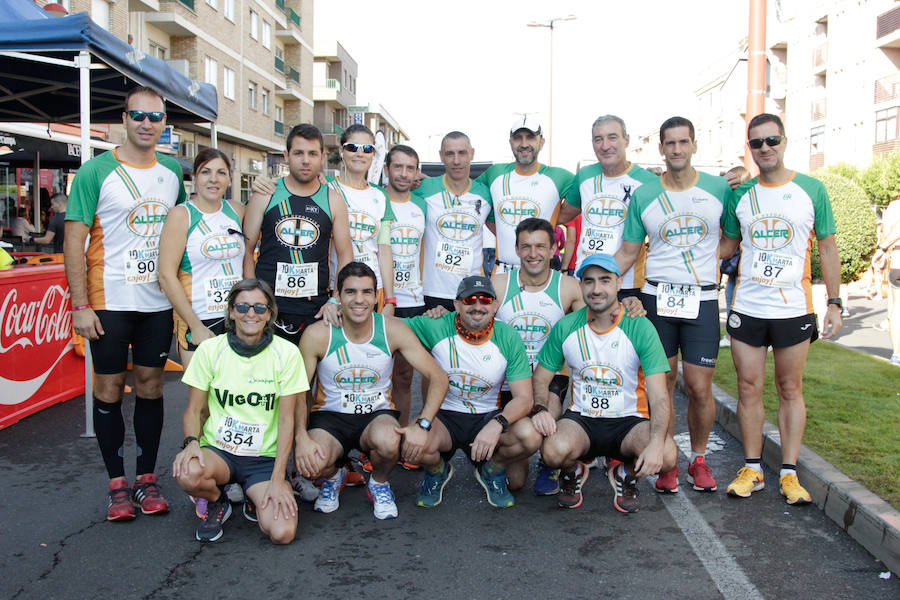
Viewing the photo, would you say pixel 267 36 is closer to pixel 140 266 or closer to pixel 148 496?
pixel 140 266

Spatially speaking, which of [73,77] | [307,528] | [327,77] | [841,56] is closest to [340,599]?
[307,528]

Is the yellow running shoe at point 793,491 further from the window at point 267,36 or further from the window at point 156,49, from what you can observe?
the window at point 267,36

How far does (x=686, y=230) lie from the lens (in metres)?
5.03

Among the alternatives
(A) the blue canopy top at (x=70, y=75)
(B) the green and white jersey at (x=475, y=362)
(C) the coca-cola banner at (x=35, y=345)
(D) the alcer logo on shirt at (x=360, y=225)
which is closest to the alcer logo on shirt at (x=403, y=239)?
(D) the alcer logo on shirt at (x=360, y=225)

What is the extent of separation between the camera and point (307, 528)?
169 inches

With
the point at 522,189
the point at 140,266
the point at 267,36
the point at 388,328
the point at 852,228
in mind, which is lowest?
the point at 388,328

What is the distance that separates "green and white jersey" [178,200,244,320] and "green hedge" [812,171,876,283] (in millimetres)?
10131

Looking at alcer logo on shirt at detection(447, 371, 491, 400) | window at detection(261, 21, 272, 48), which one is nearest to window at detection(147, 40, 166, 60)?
window at detection(261, 21, 272, 48)

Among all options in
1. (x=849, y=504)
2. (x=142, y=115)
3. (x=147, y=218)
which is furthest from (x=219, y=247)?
(x=849, y=504)

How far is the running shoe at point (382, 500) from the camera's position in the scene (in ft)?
14.7

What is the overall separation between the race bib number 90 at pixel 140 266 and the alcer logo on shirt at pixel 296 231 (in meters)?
0.75

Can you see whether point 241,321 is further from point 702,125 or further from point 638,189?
point 702,125

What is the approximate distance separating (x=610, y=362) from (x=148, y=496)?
9.34 feet

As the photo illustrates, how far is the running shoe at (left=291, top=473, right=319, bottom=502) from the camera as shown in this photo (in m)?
4.73
